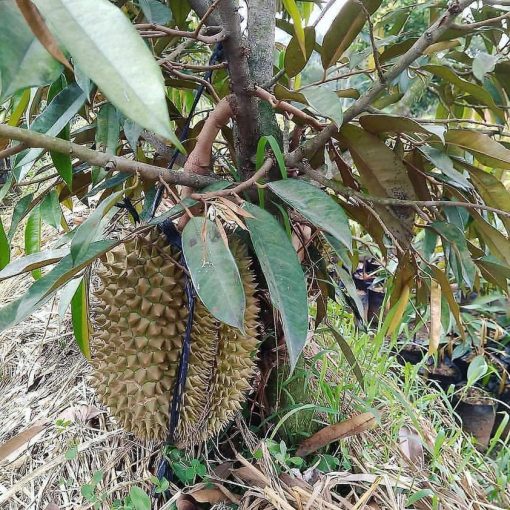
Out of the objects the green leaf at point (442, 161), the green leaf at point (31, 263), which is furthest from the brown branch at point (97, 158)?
the green leaf at point (442, 161)

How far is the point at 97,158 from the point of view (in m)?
0.37

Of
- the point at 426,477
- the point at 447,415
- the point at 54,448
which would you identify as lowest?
the point at 447,415

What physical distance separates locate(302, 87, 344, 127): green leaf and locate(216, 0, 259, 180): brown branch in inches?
3.6

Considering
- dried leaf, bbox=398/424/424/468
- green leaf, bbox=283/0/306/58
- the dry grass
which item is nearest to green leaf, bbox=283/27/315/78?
green leaf, bbox=283/0/306/58

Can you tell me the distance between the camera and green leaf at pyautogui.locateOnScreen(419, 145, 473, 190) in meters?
0.57

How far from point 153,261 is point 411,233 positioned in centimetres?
30

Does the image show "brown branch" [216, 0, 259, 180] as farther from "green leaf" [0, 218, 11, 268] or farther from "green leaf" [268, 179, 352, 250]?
"green leaf" [0, 218, 11, 268]

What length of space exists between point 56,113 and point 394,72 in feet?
1.08

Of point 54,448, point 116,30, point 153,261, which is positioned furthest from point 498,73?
point 54,448

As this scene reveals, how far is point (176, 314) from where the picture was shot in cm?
55

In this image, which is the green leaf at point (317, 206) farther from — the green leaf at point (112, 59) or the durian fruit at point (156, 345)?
the green leaf at point (112, 59)

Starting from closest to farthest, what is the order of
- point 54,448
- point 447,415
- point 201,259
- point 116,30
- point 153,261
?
point 116,30, point 201,259, point 153,261, point 54,448, point 447,415

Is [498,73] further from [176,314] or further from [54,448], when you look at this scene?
[54,448]

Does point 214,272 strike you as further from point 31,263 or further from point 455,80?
point 455,80
